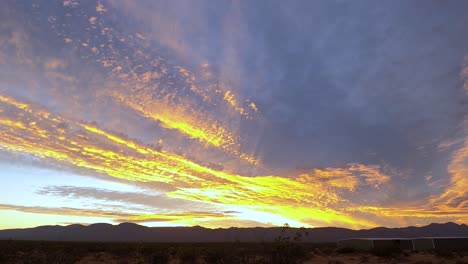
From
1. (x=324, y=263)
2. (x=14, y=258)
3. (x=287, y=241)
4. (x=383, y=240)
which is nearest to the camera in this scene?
(x=287, y=241)

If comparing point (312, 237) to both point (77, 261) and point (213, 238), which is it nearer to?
point (213, 238)

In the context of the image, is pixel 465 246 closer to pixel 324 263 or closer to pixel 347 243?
pixel 347 243

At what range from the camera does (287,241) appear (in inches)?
605

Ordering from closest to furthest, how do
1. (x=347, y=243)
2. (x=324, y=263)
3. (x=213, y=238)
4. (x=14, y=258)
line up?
(x=324, y=263), (x=14, y=258), (x=347, y=243), (x=213, y=238)

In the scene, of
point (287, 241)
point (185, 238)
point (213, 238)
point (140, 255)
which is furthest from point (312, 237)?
point (287, 241)

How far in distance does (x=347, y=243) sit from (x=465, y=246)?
15128mm

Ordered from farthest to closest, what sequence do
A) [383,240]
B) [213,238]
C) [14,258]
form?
[213,238] → [383,240] → [14,258]

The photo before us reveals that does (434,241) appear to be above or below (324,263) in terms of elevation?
above

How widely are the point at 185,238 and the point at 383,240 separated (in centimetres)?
17069

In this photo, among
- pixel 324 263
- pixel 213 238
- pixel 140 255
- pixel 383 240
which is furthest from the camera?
pixel 213 238

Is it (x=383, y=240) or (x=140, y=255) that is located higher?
(x=383, y=240)

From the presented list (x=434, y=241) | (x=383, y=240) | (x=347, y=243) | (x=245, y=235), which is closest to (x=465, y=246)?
(x=434, y=241)

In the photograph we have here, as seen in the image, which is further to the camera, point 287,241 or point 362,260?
point 362,260

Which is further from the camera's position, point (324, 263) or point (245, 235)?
point (245, 235)
